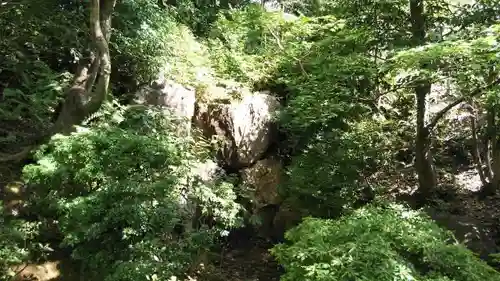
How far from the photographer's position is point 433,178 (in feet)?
23.5

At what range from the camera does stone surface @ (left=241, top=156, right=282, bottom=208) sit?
6.69m

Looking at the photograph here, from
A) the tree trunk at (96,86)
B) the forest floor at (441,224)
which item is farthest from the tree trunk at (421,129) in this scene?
the tree trunk at (96,86)

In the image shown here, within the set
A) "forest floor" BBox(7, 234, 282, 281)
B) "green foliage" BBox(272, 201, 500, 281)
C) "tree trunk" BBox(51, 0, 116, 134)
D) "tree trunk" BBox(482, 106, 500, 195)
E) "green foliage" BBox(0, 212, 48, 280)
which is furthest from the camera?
"tree trunk" BBox(482, 106, 500, 195)

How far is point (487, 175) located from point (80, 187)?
253 inches

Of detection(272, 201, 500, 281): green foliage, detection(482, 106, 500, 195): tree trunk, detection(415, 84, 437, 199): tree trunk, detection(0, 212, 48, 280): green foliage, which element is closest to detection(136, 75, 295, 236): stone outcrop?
detection(415, 84, 437, 199): tree trunk

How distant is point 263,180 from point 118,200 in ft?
11.1

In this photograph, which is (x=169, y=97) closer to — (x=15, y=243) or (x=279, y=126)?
(x=279, y=126)

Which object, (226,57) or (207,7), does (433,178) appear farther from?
(207,7)

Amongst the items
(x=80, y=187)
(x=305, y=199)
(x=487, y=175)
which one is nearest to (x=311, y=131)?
(x=305, y=199)

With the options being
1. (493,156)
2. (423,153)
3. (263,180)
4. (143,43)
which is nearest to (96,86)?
(143,43)

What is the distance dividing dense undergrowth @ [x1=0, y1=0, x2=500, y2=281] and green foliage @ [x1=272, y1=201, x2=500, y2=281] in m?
0.01

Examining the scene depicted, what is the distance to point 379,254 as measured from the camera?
117 inches

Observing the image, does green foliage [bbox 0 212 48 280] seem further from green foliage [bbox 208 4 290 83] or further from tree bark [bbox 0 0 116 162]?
green foliage [bbox 208 4 290 83]

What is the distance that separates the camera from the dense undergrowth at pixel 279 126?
11.8ft
